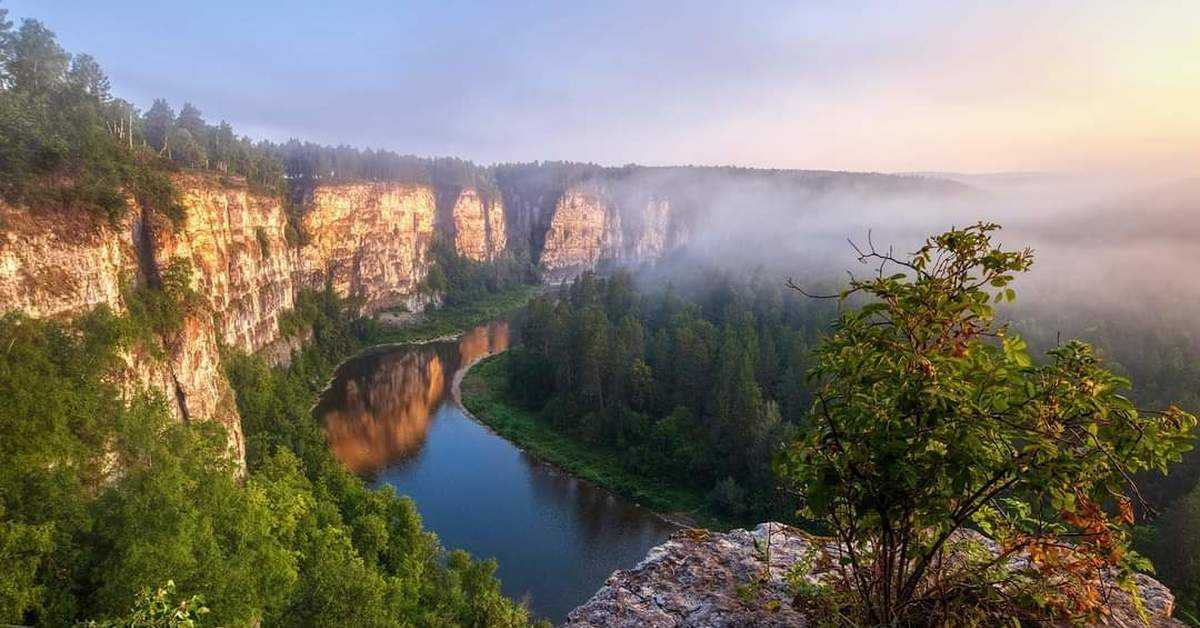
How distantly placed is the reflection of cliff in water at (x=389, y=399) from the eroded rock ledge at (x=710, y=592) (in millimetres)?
41221

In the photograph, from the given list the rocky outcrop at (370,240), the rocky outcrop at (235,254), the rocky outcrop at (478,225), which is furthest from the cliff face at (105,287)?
the rocky outcrop at (478,225)

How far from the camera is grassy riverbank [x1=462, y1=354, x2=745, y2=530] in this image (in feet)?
120

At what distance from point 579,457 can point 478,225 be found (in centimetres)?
9869

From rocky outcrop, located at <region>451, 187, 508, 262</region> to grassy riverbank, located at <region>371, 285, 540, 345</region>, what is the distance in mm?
14265

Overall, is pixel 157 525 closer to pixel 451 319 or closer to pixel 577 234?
pixel 451 319

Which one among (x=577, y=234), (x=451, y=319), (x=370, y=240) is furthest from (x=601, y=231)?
(x=370, y=240)

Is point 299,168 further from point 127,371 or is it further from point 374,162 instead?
point 127,371

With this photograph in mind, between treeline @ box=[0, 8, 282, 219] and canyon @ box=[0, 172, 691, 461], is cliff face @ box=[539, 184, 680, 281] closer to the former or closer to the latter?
canyon @ box=[0, 172, 691, 461]

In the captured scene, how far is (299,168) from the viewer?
10512cm

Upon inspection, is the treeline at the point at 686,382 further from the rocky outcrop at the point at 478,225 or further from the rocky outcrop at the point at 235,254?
the rocky outcrop at the point at 478,225

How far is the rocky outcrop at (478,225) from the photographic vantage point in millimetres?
130000

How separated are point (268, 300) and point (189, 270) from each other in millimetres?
32122

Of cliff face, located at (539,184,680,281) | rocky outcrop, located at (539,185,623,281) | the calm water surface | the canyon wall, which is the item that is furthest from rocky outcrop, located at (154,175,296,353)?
cliff face, located at (539,184,680,281)

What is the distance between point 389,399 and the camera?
5903 centimetres
